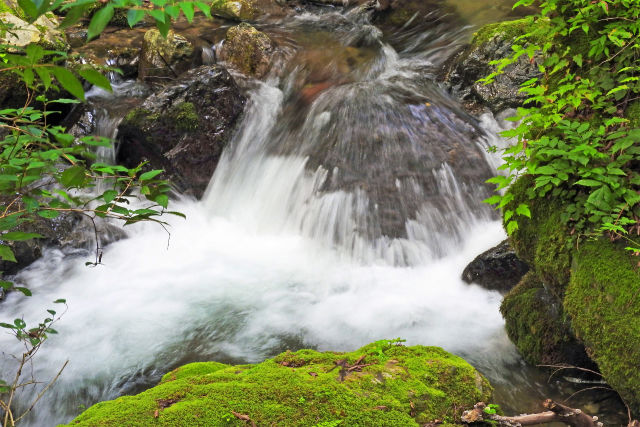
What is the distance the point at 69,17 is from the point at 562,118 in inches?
126

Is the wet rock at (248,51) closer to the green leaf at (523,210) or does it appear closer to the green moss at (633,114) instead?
the green leaf at (523,210)

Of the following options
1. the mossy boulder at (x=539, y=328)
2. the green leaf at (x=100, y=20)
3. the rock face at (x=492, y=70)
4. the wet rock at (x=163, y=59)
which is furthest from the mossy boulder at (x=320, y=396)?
the wet rock at (x=163, y=59)

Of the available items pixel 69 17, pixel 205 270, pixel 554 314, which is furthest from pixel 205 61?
pixel 69 17

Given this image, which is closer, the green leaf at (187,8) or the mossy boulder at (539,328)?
the green leaf at (187,8)

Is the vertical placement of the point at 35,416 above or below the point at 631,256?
below

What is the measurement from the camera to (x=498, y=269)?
5.21 metres

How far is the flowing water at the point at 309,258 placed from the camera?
4.64m

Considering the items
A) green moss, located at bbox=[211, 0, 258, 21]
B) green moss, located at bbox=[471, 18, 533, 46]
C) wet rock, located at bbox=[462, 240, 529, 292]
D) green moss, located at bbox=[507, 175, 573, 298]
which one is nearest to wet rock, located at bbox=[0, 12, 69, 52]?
green moss, located at bbox=[211, 0, 258, 21]

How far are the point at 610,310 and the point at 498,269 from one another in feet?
7.99

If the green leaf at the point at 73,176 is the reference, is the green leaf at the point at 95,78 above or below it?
above

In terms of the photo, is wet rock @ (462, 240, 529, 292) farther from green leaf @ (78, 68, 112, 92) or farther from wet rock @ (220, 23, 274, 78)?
wet rock @ (220, 23, 274, 78)

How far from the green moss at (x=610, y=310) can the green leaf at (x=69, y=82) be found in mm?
2980

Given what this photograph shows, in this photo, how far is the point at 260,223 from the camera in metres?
7.27

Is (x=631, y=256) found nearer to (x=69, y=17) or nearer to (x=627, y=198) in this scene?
(x=627, y=198)
